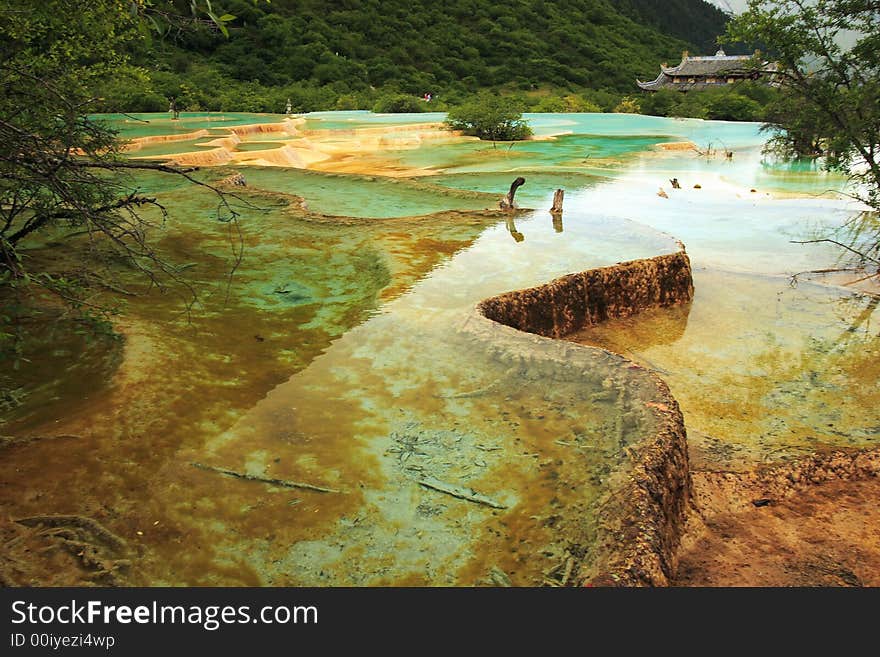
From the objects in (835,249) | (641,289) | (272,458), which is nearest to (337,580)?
(272,458)

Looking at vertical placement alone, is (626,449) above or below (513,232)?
below

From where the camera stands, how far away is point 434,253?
7.00 metres

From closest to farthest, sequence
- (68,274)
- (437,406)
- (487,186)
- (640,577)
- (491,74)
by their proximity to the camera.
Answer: (640,577) → (437,406) → (68,274) → (487,186) → (491,74)

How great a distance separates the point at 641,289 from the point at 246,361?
4.54m

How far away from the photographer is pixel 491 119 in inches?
1005

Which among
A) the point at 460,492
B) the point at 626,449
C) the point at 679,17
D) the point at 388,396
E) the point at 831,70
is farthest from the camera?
the point at 679,17

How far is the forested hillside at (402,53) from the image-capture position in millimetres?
40812

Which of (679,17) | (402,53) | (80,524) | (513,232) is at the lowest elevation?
(80,524)

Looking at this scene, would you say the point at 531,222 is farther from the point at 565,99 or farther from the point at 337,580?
the point at 565,99
